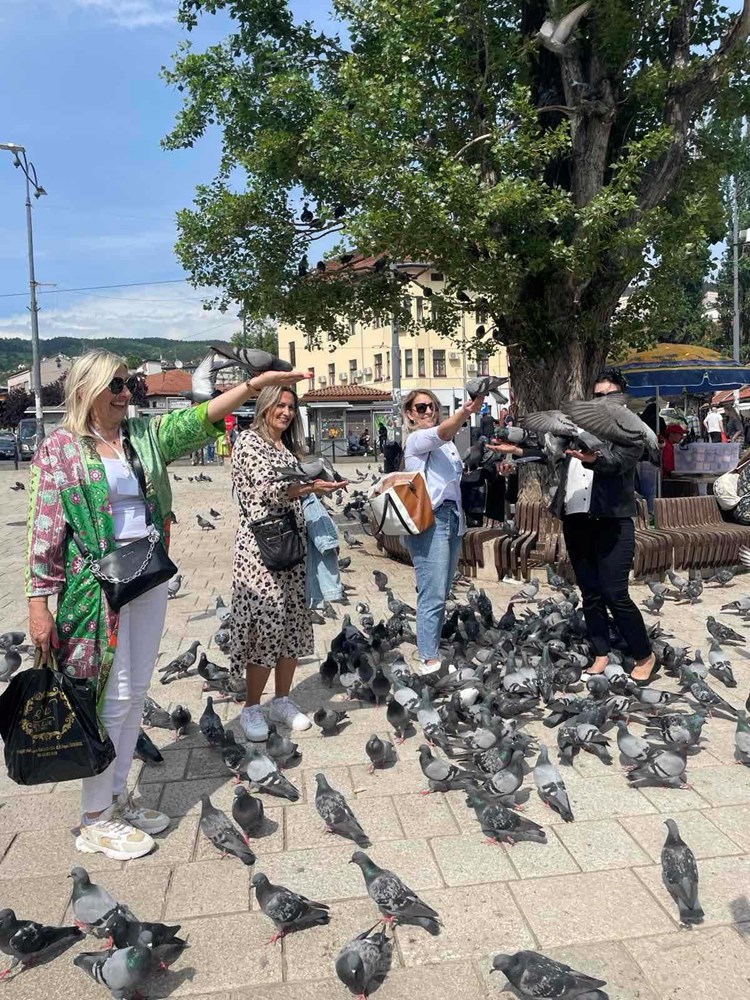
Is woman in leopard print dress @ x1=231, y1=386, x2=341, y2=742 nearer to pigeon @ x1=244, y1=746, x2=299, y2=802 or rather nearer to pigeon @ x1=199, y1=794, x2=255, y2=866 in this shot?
pigeon @ x1=244, y1=746, x2=299, y2=802

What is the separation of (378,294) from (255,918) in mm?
8942

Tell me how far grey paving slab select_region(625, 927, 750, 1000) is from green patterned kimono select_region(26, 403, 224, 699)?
7.31 feet

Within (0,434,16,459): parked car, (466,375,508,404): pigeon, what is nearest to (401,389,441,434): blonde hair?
(466,375,508,404): pigeon

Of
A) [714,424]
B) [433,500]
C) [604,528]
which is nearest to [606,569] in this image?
[604,528]

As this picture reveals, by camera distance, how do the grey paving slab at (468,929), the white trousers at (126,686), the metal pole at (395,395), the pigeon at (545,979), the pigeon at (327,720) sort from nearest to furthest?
the pigeon at (545,979), the grey paving slab at (468,929), the white trousers at (126,686), the pigeon at (327,720), the metal pole at (395,395)

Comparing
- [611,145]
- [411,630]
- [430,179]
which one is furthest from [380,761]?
[611,145]

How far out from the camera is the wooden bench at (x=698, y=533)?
28.1 ft

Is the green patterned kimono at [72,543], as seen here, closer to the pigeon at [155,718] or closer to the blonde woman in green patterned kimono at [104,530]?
the blonde woman in green patterned kimono at [104,530]

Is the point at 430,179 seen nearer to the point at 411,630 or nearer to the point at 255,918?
the point at 411,630

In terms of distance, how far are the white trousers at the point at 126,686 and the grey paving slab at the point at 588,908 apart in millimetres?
1684

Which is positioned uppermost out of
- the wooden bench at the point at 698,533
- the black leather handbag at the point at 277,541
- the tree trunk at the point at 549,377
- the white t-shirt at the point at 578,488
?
the tree trunk at the point at 549,377

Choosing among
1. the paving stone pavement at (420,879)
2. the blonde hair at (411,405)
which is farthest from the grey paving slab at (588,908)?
the blonde hair at (411,405)

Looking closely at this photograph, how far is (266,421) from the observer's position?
14.1ft

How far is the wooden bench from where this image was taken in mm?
8555
